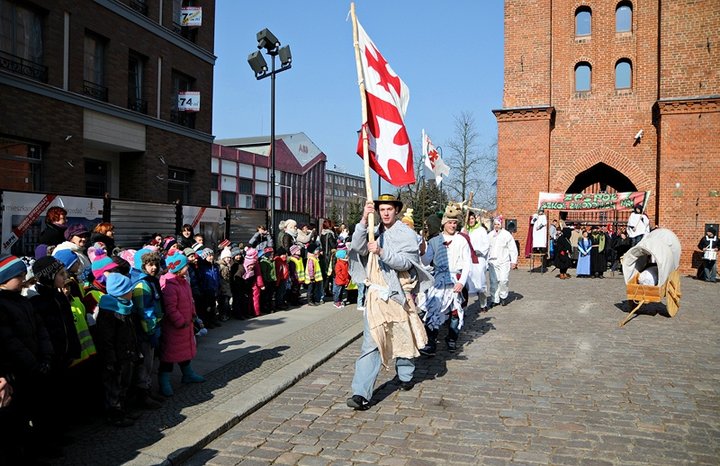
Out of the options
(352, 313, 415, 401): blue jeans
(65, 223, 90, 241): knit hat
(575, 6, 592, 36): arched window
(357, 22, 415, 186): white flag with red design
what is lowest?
(352, 313, 415, 401): blue jeans

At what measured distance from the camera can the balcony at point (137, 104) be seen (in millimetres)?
18297

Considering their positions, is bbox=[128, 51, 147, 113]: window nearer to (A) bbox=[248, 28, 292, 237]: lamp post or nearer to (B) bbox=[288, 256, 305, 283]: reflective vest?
(A) bbox=[248, 28, 292, 237]: lamp post

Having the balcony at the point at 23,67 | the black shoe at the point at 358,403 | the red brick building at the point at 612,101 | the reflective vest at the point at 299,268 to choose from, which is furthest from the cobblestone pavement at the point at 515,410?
the red brick building at the point at 612,101

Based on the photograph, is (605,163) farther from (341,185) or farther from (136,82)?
(341,185)

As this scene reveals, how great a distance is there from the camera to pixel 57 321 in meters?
4.23

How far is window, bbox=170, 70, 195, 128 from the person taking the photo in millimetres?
20562

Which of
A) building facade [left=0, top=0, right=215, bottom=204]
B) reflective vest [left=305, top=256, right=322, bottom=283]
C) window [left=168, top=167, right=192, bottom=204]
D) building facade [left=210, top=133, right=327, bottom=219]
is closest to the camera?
reflective vest [left=305, top=256, right=322, bottom=283]

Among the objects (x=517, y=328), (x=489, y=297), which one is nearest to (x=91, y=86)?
(x=489, y=297)

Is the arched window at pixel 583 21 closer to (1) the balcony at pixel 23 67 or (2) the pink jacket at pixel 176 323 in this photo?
(1) the balcony at pixel 23 67

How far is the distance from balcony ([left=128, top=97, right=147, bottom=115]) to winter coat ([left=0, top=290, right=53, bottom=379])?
1603 centimetres

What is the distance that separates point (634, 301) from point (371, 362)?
838 cm

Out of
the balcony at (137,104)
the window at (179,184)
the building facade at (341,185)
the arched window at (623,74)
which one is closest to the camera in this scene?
the balcony at (137,104)

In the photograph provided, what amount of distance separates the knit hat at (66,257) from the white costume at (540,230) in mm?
20478

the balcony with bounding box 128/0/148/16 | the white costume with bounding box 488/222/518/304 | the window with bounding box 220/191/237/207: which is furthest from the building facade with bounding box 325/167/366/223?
the white costume with bounding box 488/222/518/304
